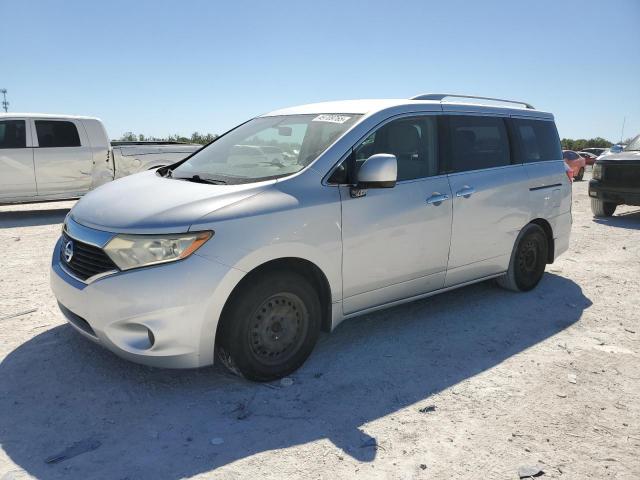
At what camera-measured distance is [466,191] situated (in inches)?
171

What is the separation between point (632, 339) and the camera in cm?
427

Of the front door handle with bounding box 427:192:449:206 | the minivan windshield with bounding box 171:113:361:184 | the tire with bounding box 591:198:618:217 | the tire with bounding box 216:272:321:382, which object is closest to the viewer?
the tire with bounding box 216:272:321:382

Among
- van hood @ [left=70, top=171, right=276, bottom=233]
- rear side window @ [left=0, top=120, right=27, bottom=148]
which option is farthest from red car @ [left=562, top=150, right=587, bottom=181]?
van hood @ [left=70, top=171, right=276, bottom=233]

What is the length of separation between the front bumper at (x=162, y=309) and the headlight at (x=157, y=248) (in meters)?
0.05

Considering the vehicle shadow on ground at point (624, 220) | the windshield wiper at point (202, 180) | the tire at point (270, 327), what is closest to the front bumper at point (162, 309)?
the tire at point (270, 327)

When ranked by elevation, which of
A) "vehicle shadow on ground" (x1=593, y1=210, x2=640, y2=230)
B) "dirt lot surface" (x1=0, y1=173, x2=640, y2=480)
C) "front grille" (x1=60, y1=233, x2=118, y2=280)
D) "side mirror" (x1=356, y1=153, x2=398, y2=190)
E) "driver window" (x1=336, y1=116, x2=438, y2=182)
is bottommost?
"dirt lot surface" (x1=0, y1=173, x2=640, y2=480)

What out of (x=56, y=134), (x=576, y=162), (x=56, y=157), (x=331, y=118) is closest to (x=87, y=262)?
(x=331, y=118)

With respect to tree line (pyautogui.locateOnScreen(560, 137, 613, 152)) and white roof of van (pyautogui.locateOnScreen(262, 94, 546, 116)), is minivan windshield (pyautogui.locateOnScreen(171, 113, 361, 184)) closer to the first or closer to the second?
white roof of van (pyautogui.locateOnScreen(262, 94, 546, 116))

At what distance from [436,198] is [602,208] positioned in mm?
7984

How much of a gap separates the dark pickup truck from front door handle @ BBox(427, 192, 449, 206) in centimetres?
725

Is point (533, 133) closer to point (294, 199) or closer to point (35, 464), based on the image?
point (294, 199)

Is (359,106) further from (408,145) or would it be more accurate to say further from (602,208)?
(602,208)

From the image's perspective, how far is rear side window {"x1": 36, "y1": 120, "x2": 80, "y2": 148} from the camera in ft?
32.7

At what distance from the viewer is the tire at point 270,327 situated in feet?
10.3
